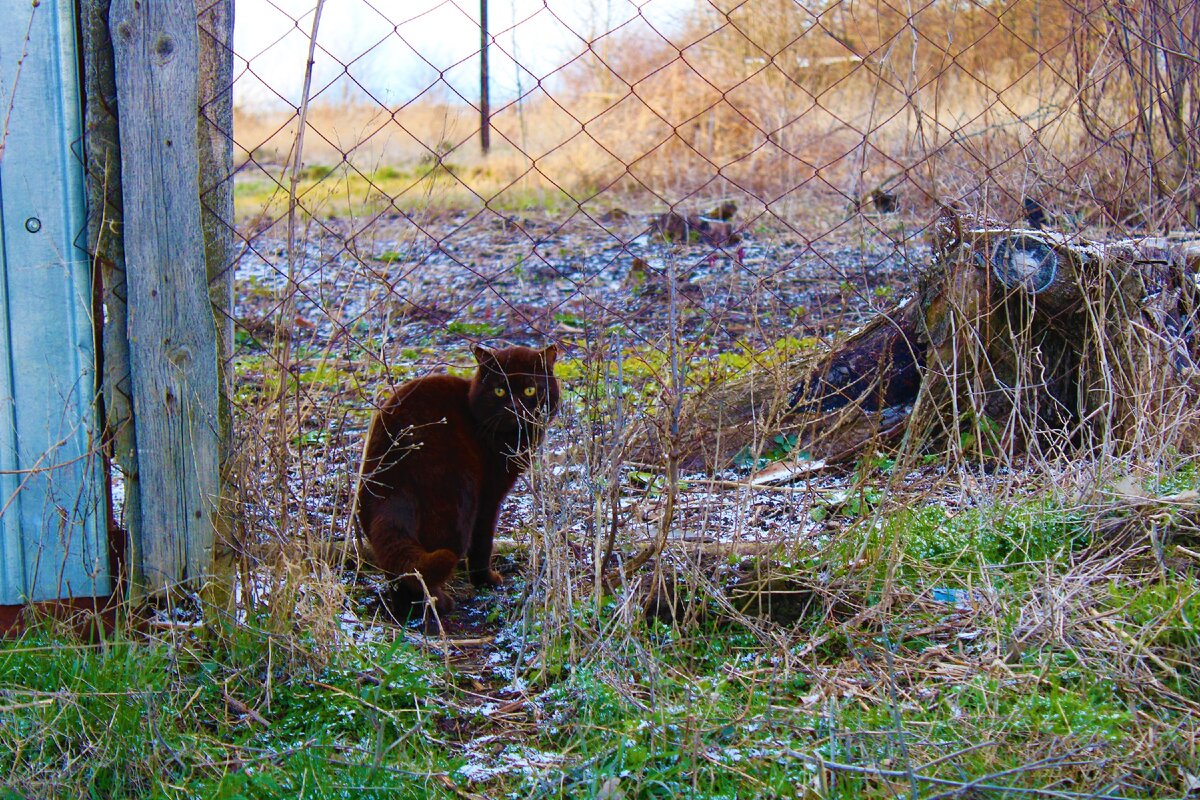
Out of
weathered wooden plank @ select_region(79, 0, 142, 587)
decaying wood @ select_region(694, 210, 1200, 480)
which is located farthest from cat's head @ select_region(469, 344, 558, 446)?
weathered wooden plank @ select_region(79, 0, 142, 587)

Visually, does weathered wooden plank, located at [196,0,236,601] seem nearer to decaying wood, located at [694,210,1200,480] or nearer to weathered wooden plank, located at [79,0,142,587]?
weathered wooden plank, located at [79,0,142,587]

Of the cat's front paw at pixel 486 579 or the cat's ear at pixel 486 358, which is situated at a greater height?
the cat's ear at pixel 486 358

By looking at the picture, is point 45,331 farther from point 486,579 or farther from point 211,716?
point 486,579

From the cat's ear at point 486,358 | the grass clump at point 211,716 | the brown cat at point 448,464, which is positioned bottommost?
the grass clump at point 211,716

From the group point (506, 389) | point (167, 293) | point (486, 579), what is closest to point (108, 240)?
point (167, 293)

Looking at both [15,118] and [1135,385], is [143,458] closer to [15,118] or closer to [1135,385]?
[15,118]

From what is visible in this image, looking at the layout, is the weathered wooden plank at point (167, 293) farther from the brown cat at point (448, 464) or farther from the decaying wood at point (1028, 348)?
the decaying wood at point (1028, 348)

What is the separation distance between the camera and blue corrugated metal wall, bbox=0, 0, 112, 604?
2281mm

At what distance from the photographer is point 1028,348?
319 cm

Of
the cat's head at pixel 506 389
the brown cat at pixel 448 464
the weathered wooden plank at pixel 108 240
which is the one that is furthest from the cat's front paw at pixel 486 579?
the weathered wooden plank at pixel 108 240

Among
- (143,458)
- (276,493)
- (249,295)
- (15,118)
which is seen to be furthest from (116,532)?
(249,295)

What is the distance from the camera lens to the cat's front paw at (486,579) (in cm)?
324

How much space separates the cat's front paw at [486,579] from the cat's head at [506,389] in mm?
442

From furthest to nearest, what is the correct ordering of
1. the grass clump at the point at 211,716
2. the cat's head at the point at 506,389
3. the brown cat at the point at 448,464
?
1. the cat's head at the point at 506,389
2. the brown cat at the point at 448,464
3. the grass clump at the point at 211,716
